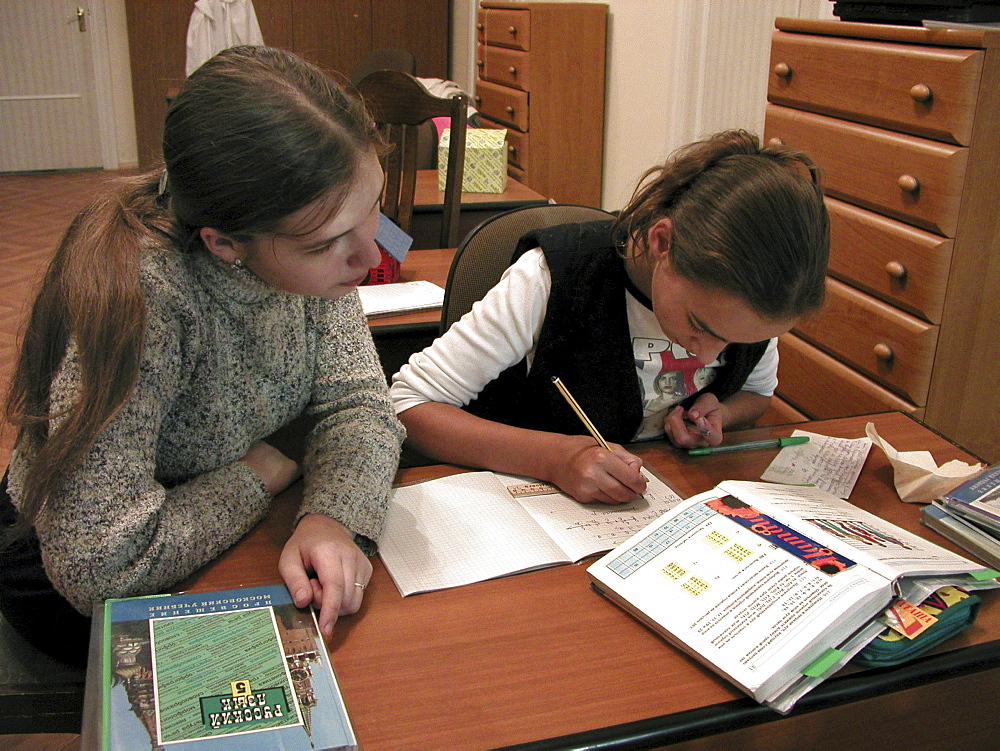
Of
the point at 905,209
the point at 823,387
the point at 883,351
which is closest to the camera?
the point at 905,209

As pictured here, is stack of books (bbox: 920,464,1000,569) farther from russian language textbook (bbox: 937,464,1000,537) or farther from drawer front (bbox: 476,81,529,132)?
drawer front (bbox: 476,81,529,132)

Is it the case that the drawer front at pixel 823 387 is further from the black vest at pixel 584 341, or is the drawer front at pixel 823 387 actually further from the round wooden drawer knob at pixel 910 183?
the black vest at pixel 584 341

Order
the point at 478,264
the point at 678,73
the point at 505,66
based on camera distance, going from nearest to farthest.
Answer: the point at 478,264, the point at 678,73, the point at 505,66

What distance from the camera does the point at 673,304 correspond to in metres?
1.19

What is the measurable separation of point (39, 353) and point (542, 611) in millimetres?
572

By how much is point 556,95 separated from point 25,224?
121 inches

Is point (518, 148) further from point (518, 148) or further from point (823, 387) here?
point (823, 387)

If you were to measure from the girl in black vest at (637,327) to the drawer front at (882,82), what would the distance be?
689mm

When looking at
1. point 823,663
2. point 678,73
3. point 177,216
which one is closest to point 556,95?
point 678,73

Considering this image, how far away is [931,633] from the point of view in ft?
2.95

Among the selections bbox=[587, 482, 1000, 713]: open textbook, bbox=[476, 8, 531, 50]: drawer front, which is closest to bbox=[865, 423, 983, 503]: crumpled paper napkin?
A: bbox=[587, 482, 1000, 713]: open textbook

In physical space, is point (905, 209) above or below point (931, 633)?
above

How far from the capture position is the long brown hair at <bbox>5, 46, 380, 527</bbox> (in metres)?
0.87

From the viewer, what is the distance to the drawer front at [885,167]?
1853 mm
